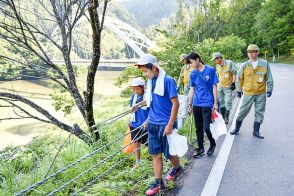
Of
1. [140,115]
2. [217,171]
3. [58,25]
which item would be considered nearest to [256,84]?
→ [217,171]

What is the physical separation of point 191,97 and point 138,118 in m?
1.05

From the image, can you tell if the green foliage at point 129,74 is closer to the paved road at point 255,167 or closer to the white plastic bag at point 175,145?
the paved road at point 255,167

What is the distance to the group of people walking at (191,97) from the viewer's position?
357 centimetres

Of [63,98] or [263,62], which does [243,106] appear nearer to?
[263,62]

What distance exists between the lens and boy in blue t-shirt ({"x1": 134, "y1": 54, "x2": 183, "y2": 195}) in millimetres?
3512

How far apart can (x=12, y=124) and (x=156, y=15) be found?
178m

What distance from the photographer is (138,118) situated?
4.73 m

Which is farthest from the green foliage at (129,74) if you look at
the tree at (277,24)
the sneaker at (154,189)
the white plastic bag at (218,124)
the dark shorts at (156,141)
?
the tree at (277,24)

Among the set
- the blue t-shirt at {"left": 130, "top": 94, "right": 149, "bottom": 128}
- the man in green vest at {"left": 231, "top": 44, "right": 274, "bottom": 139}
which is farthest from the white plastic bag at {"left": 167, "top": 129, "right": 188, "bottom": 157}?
the man in green vest at {"left": 231, "top": 44, "right": 274, "bottom": 139}

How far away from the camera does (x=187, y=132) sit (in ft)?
20.8

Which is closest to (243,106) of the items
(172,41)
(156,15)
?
(172,41)

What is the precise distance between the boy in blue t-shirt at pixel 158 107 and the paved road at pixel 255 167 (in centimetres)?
55

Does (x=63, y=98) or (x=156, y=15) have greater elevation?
(x=156, y=15)

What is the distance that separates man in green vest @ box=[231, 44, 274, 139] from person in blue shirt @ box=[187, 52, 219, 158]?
1.39 m
